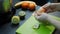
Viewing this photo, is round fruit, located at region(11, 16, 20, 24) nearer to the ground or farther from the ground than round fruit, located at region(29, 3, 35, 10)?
nearer to the ground

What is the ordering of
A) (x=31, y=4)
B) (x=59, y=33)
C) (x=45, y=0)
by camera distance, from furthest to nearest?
(x=45, y=0), (x=31, y=4), (x=59, y=33)

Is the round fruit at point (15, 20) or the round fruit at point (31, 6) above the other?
the round fruit at point (31, 6)

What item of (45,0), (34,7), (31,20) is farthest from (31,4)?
(45,0)

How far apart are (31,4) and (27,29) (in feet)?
0.87

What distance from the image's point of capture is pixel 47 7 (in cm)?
87

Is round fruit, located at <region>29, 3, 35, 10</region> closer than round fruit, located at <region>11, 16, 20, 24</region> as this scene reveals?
No

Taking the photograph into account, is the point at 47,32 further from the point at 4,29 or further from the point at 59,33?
the point at 4,29

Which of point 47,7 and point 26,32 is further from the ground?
point 47,7

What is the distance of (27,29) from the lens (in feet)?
2.64

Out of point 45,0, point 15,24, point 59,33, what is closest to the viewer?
point 59,33

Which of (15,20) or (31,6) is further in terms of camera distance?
(31,6)

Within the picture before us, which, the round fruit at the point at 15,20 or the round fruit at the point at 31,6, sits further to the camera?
the round fruit at the point at 31,6

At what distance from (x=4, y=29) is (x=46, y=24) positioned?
25cm

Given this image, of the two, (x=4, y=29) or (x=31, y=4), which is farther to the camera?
(x=31, y=4)
